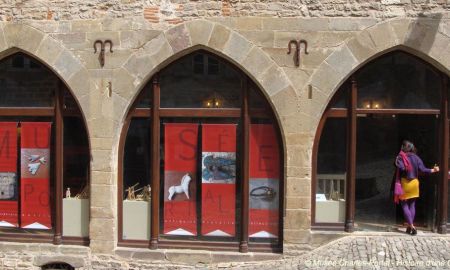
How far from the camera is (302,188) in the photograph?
24.3 feet

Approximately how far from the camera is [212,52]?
7.61m

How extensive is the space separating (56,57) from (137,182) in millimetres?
2199

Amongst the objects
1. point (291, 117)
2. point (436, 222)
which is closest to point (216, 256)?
point (291, 117)

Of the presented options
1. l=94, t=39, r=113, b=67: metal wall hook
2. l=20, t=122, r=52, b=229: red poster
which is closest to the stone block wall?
l=94, t=39, r=113, b=67: metal wall hook

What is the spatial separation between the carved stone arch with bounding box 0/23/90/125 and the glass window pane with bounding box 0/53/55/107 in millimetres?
351

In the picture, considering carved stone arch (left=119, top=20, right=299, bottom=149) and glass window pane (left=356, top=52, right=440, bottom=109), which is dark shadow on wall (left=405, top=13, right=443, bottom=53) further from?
carved stone arch (left=119, top=20, right=299, bottom=149)

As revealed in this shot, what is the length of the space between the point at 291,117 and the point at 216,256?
7.49 ft

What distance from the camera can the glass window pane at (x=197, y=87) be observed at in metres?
7.78

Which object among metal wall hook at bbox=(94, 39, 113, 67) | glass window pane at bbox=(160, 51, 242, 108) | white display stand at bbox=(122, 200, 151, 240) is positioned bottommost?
white display stand at bbox=(122, 200, 151, 240)

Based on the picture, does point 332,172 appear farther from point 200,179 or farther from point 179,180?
point 179,180

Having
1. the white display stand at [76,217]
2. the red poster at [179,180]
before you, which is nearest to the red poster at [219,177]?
the red poster at [179,180]

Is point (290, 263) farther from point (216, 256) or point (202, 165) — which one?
point (202, 165)

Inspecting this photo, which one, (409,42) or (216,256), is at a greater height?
(409,42)

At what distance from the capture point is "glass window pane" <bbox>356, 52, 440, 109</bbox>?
7.59 meters
